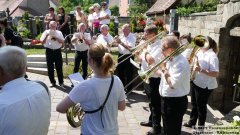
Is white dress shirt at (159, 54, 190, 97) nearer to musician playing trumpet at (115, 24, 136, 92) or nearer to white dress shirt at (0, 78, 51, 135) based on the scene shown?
white dress shirt at (0, 78, 51, 135)

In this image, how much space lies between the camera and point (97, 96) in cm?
322

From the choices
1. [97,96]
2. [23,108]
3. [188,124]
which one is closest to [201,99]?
Answer: [188,124]

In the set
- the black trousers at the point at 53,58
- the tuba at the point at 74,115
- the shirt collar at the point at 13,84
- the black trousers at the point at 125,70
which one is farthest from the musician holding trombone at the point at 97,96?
the black trousers at the point at 53,58

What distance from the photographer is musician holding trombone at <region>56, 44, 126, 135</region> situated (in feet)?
10.5

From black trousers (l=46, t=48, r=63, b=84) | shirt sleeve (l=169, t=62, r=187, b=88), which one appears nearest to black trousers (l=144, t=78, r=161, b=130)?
shirt sleeve (l=169, t=62, r=187, b=88)

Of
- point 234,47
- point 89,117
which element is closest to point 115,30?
point 234,47

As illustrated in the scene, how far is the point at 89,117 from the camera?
10.7 feet

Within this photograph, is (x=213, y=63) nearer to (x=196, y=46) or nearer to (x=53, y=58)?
(x=196, y=46)

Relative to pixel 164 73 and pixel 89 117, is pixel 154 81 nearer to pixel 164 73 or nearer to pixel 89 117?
pixel 164 73

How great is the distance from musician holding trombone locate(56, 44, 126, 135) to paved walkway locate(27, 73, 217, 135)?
2.62 meters

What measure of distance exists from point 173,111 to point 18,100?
9.23ft

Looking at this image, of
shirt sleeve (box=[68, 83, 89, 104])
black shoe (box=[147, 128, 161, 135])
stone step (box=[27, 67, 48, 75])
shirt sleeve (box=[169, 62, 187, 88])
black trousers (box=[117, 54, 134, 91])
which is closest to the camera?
shirt sleeve (box=[68, 83, 89, 104])

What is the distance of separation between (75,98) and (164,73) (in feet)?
6.22

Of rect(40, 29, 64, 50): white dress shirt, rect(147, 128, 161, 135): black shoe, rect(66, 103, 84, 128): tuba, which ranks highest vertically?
rect(40, 29, 64, 50): white dress shirt
